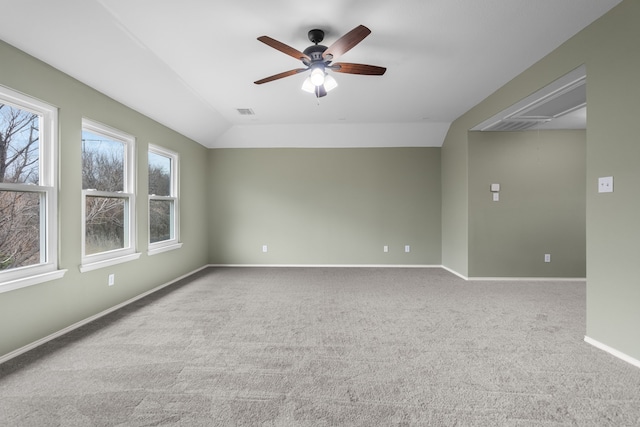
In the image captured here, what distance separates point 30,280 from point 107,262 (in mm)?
855

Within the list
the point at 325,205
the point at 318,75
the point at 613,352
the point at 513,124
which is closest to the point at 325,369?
the point at 613,352

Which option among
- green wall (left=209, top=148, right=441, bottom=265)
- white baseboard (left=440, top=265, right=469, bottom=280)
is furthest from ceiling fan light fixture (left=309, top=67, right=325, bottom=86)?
white baseboard (left=440, top=265, right=469, bottom=280)

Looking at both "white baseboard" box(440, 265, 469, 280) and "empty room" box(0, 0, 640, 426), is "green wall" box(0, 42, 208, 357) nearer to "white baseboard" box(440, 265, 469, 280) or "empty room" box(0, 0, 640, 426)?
"empty room" box(0, 0, 640, 426)

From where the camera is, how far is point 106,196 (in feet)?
10.9

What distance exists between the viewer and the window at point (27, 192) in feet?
7.54

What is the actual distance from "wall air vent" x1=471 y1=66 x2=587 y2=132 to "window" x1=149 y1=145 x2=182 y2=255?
4.86 metres

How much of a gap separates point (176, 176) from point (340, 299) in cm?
335

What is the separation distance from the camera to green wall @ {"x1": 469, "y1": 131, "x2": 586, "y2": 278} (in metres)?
4.67

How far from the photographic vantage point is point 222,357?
2.23 metres

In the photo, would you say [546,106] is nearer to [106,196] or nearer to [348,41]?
[348,41]

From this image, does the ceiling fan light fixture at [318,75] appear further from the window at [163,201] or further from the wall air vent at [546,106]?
the window at [163,201]

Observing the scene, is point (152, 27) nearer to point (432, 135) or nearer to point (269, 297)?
point (269, 297)

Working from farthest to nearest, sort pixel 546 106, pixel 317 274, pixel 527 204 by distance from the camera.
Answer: pixel 317 274, pixel 527 204, pixel 546 106

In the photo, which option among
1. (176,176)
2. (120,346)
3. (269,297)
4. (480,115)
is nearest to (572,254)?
(480,115)
